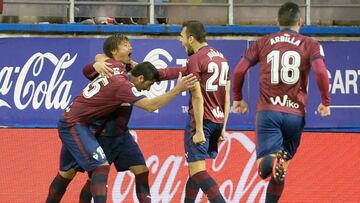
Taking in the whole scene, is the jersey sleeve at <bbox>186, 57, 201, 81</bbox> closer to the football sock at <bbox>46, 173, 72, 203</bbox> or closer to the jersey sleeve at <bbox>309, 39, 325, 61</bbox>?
the jersey sleeve at <bbox>309, 39, 325, 61</bbox>

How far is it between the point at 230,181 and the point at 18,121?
8.94 ft

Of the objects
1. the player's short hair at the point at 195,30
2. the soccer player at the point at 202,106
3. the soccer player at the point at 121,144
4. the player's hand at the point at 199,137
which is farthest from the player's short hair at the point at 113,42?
the player's hand at the point at 199,137

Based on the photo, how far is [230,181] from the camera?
12492mm

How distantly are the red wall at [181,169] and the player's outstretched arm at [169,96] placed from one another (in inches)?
120

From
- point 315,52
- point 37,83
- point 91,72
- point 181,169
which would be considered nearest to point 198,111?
point 91,72

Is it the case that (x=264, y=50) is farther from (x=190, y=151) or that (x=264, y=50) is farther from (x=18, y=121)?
(x=18, y=121)

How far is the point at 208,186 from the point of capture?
1000 cm

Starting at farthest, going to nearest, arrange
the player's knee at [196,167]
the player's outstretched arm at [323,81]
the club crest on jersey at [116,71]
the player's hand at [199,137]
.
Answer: the player's knee at [196,167] < the player's hand at [199,137] < the club crest on jersey at [116,71] < the player's outstretched arm at [323,81]

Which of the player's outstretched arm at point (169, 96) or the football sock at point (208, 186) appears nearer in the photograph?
the player's outstretched arm at point (169, 96)

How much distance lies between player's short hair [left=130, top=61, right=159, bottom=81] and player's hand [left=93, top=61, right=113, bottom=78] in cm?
26

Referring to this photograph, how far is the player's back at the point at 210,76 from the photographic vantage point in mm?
10305

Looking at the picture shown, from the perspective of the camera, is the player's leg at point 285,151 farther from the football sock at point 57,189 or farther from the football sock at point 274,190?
the football sock at point 57,189

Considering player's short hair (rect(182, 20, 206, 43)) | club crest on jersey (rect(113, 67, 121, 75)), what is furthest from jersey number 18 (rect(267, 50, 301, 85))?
club crest on jersey (rect(113, 67, 121, 75))

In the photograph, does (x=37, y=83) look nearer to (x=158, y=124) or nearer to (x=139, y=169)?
(x=158, y=124)
